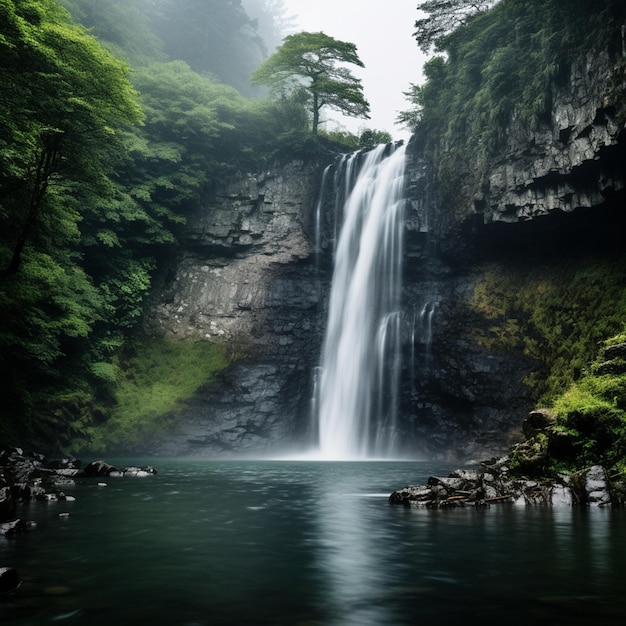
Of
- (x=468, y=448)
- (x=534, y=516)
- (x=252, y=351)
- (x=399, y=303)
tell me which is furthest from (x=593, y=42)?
(x=252, y=351)

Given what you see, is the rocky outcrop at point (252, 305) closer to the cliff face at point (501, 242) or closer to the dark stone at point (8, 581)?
the cliff face at point (501, 242)

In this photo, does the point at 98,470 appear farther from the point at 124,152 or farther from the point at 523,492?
the point at 124,152

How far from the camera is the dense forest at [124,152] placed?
14.1m

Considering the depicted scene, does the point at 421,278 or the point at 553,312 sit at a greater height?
the point at 421,278

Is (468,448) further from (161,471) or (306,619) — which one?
(306,619)

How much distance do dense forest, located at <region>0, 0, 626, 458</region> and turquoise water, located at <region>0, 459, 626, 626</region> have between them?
28.1ft

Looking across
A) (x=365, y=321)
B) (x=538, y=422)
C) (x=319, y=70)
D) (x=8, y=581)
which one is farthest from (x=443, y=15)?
(x=8, y=581)

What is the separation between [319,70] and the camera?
3409 cm

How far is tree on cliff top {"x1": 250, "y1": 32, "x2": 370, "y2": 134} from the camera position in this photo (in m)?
33.0

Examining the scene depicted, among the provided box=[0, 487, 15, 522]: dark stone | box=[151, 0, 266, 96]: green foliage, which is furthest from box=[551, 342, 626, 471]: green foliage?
box=[151, 0, 266, 96]: green foliage

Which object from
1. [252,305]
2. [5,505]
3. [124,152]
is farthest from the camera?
[252,305]

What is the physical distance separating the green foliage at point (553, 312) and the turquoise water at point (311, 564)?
13.3 m

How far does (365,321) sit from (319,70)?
54.9 feet

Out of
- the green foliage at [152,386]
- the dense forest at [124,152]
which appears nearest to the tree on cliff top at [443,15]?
the dense forest at [124,152]
